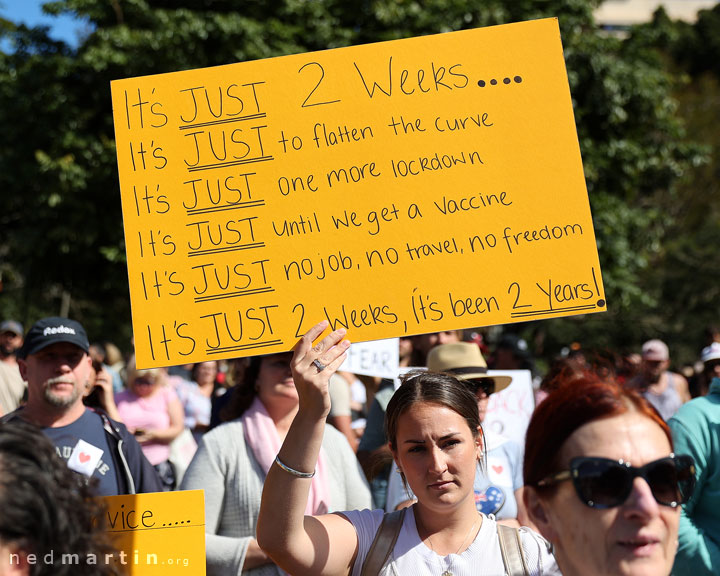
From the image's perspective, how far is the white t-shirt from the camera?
2.44 meters

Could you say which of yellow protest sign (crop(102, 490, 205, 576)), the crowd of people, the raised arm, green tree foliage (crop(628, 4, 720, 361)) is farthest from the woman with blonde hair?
green tree foliage (crop(628, 4, 720, 361))

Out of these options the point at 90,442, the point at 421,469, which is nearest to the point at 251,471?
the point at 90,442

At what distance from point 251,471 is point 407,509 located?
0.88 metres

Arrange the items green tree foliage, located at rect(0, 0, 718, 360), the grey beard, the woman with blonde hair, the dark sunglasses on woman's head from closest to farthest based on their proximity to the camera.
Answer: the grey beard, the dark sunglasses on woman's head, the woman with blonde hair, green tree foliage, located at rect(0, 0, 718, 360)

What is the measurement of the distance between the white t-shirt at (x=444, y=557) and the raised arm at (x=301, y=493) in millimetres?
130

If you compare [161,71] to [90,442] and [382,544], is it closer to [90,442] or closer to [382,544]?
[90,442]

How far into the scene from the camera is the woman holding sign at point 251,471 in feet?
10.3

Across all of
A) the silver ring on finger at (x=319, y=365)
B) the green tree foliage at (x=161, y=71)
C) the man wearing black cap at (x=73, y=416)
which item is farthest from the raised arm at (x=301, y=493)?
the green tree foliage at (x=161, y=71)

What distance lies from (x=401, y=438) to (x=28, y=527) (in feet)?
4.67

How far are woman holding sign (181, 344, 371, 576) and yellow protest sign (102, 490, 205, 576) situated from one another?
58cm

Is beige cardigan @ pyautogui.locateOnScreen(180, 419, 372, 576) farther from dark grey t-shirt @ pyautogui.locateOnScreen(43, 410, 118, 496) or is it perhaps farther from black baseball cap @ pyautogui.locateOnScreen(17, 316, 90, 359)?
black baseball cap @ pyautogui.locateOnScreen(17, 316, 90, 359)

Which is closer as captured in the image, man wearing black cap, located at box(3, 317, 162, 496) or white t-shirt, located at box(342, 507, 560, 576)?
white t-shirt, located at box(342, 507, 560, 576)

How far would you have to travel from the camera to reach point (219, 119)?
2756 millimetres

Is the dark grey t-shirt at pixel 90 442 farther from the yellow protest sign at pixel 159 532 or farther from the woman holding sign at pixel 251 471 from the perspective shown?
the yellow protest sign at pixel 159 532
